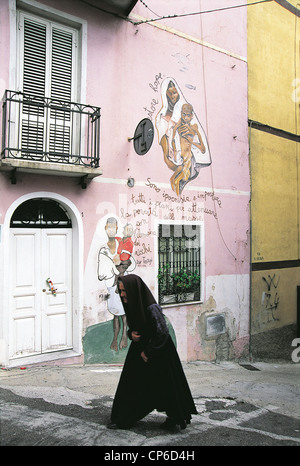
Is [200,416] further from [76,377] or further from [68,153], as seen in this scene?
[68,153]

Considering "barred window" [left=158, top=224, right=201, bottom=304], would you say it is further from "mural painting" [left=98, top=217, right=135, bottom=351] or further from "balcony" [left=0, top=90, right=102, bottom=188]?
"balcony" [left=0, top=90, right=102, bottom=188]

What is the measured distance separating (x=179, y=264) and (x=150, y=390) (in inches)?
190

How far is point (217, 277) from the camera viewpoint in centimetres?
959

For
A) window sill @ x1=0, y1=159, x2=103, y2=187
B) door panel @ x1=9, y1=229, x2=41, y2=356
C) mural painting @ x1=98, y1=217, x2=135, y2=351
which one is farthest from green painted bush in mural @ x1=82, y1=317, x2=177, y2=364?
window sill @ x1=0, y1=159, x2=103, y2=187

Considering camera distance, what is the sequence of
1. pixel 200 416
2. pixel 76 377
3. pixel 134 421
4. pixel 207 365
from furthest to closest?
pixel 207 365, pixel 76 377, pixel 200 416, pixel 134 421

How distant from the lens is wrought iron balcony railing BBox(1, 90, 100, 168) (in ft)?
20.9

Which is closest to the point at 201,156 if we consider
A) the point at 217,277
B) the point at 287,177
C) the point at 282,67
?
the point at 217,277

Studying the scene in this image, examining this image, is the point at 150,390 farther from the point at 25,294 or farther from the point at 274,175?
the point at 274,175

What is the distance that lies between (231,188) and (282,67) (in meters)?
4.36

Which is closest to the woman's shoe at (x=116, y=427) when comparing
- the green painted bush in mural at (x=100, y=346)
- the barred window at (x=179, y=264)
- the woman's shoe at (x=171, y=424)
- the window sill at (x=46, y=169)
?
the woman's shoe at (x=171, y=424)

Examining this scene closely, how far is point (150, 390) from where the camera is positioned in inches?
163

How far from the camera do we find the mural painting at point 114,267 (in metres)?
7.53

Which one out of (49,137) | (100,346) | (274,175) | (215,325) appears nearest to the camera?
(49,137)

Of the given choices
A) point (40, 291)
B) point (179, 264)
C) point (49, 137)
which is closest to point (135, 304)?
point (40, 291)
